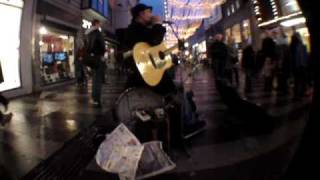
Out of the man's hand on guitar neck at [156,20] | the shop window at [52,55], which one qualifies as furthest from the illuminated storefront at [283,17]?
the shop window at [52,55]

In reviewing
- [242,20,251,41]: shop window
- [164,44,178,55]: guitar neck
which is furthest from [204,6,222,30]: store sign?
[164,44,178,55]: guitar neck

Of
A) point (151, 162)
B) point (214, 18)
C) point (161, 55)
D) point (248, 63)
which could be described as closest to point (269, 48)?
point (248, 63)

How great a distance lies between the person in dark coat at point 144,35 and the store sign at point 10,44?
390 millimetres

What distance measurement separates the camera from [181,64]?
5.53 feet

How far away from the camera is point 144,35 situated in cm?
156

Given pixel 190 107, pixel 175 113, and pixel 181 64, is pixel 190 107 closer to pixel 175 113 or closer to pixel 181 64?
pixel 175 113

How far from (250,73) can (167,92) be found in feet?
4.39

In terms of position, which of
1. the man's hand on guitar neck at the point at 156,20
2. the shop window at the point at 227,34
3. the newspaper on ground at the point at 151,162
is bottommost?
the newspaper on ground at the point at 151,162

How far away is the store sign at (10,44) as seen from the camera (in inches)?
47.2

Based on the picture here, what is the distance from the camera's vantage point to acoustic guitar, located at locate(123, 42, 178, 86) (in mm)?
1650

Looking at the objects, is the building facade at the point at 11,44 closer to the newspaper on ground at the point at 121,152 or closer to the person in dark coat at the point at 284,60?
the newspaper on ground at the point at 121,152

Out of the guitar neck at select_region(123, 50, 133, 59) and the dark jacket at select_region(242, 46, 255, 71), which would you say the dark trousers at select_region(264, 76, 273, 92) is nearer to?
the dark jacket at select_region(242, 46, 255, 71)

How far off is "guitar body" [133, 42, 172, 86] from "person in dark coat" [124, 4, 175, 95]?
1.0 inches

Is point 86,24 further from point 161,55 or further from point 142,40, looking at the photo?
point 161,55
